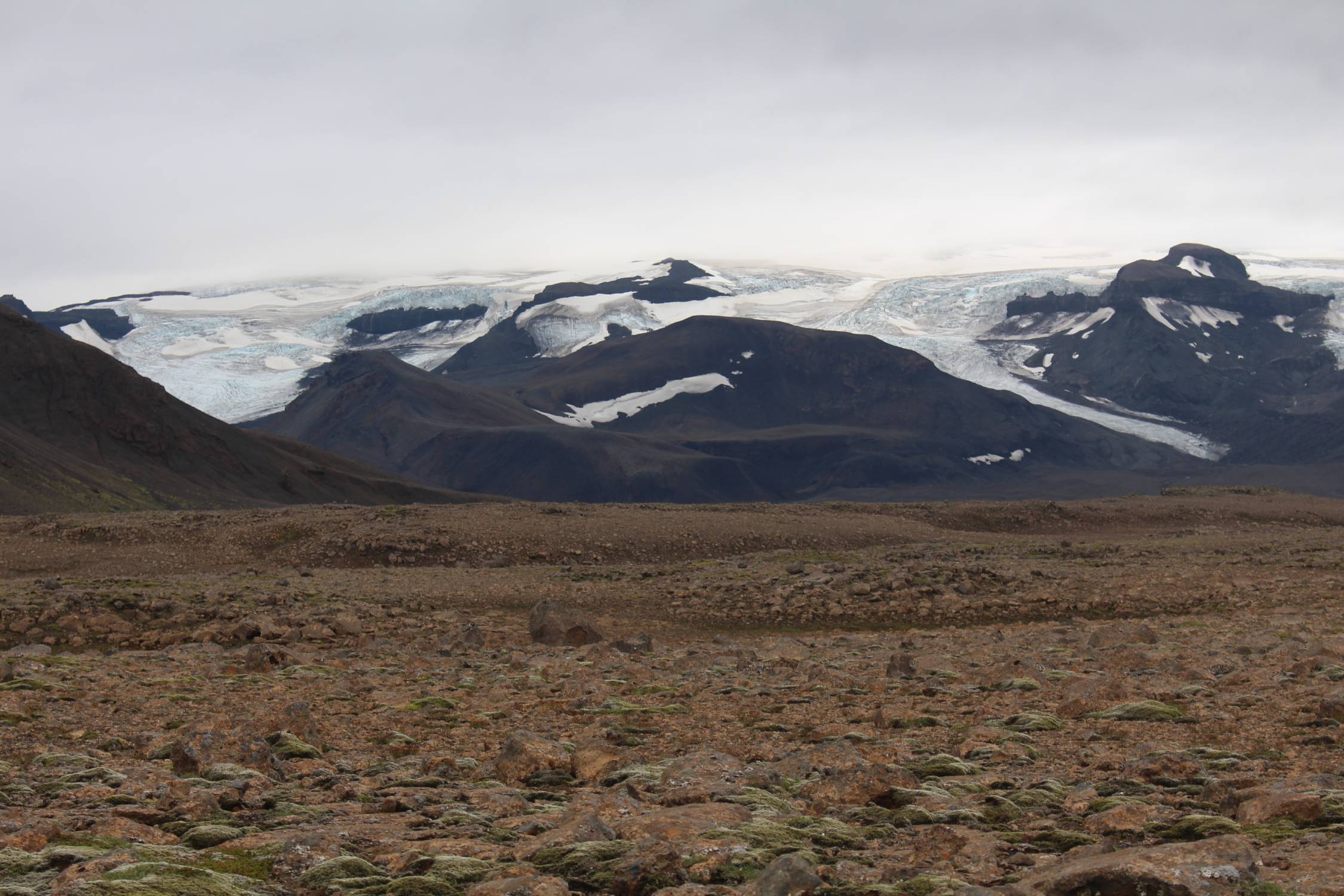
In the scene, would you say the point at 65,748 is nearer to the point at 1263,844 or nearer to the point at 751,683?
the point at 751,683

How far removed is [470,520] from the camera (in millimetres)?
39156

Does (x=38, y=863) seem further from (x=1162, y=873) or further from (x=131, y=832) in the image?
(x=1162, y=873)

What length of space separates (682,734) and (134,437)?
7822cm

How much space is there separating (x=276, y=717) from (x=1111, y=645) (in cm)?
1228

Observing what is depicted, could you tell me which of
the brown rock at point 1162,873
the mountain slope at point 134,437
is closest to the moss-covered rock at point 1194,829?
the brown rock at point 1162,873

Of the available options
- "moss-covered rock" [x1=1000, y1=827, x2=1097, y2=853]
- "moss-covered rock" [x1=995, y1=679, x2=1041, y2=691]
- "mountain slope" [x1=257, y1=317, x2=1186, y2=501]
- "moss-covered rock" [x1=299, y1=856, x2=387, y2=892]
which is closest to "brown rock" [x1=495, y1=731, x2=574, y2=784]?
"moss-covered rock" [x1=299, y1=856, x2=387, y2=892]

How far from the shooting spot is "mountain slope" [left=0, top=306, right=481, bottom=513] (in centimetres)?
7441

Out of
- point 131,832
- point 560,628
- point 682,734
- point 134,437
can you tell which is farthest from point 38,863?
point 134,437

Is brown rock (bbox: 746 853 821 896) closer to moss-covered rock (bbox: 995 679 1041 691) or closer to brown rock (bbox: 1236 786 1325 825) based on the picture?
brown rock (bbox: 1236 786 1325 825)

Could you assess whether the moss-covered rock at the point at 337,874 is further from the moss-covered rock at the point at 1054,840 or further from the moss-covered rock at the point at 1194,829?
the moss-covered rock at the point at 1194,829

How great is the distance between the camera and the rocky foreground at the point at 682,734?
6684mm

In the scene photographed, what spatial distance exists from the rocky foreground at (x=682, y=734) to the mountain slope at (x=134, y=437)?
5045 cm

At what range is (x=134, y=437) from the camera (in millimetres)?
80438

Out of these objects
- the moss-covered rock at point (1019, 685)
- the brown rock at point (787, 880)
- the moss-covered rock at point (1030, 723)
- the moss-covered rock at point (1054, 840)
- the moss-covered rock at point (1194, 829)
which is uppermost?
the brown rock at point (787, 880)
